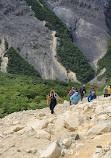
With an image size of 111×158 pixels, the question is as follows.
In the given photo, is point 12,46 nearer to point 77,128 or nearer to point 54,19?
point 54,19

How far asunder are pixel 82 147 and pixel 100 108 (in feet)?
13.3

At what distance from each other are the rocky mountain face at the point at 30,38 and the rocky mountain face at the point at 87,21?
9.60 metres

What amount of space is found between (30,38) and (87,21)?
20996mm

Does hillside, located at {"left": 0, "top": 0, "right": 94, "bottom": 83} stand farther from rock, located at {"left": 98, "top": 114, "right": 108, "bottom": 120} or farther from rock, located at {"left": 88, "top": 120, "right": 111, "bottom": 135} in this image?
rock, located at {"left": 88, "top": 120, "right": 111, "bottom": 135}

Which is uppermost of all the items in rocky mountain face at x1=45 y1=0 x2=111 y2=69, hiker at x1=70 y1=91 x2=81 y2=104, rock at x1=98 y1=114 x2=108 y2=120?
rocky mountain face at x1=45 y1=0 x2=111 y2=69

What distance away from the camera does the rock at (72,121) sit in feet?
28.4

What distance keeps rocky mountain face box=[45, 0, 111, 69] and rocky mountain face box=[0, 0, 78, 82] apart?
9597 millimetres

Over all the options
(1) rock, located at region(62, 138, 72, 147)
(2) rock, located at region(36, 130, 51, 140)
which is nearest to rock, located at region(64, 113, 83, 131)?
(2) rock, located at region(36, 130, 51, 140)

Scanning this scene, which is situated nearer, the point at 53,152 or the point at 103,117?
the point at 53,152

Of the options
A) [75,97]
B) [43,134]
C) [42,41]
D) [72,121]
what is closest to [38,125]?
[43,134]

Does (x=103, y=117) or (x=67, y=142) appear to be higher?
(x=103, y=117)

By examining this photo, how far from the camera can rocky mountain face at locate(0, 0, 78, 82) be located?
6031 cm

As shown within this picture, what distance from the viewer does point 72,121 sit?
887cm

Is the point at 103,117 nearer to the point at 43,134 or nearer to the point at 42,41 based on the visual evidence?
the point at 43,134
